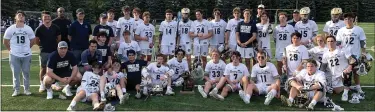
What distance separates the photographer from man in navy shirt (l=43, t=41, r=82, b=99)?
818 cm

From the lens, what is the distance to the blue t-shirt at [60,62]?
8195 mm

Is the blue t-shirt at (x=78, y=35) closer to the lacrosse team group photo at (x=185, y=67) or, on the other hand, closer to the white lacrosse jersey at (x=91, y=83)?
the lacrosse team group photo at (x=185, y=67)

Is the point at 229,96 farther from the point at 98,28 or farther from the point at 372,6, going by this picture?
the point at 372,6

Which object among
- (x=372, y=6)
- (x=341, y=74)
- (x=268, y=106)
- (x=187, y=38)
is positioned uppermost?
(x=372, y=6)

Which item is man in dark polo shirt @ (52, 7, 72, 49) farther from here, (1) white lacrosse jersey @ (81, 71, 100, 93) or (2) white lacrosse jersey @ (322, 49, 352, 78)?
(2) white lacrosse jersey @ (322, 49, 352, 78)

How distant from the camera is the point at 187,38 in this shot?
36.0ft

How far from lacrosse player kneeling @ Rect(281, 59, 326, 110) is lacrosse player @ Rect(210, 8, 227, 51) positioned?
11.1 feet

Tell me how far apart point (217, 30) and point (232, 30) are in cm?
51

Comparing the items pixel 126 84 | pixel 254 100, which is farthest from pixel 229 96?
pixel 126 84

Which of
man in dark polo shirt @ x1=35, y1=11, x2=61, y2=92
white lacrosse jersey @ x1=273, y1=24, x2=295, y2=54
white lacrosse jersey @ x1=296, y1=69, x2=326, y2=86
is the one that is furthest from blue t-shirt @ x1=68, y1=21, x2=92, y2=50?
white lacrosse jersey @ x1=296, y1=69, x2=326, y2=86

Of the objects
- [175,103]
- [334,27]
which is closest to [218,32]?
[334,27]

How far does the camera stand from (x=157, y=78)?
9133mm

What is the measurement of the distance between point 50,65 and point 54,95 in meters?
0.82

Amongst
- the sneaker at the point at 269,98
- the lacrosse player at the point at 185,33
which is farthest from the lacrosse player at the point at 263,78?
the lacrosse player at the point at 185,33
